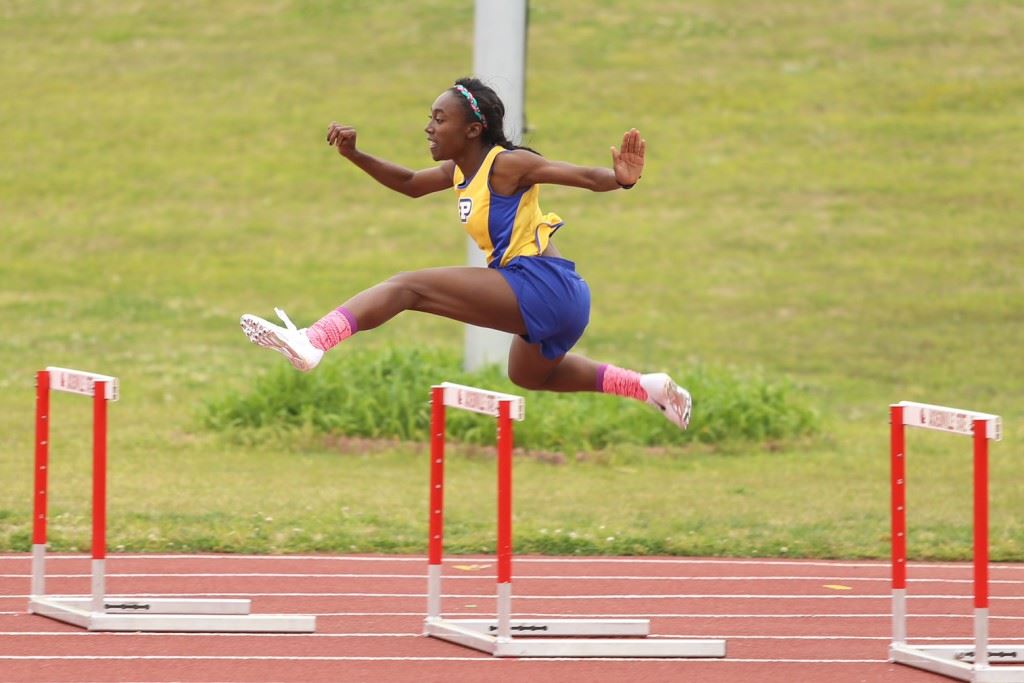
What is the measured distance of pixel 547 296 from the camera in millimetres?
6793

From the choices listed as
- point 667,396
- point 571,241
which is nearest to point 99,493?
point 667,396

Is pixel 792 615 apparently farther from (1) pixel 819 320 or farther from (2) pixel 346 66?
(2) pixel 346 66

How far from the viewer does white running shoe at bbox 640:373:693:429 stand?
745 cm

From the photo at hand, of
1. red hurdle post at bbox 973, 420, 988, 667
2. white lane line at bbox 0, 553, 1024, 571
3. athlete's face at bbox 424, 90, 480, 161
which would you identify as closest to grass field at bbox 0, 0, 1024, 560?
white lane line at bbox 0, 553, 1024, 571

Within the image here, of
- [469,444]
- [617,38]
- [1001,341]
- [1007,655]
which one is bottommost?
[1007,655]

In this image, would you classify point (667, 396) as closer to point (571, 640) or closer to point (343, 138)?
point (571, 640)

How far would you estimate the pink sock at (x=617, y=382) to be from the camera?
744cm

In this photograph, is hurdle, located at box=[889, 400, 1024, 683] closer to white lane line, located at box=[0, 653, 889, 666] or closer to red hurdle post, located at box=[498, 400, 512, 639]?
white lane line, located at box=[0, 653, 889, 666]

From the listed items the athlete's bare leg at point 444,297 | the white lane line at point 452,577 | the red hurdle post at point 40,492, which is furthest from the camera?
the white lane line at point 452,577

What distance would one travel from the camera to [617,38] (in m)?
29.8

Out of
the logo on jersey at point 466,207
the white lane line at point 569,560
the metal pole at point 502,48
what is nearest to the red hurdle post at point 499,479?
the logo on jersey at point 466,207

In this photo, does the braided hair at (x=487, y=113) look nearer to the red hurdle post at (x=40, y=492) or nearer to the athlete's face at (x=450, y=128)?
the athlete's face at (x=450, y=128)

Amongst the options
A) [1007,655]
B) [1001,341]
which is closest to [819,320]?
[1001,341]

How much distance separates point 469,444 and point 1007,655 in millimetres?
5934
